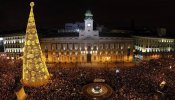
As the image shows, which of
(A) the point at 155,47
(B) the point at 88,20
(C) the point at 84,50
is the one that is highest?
(B) the point at 88,20

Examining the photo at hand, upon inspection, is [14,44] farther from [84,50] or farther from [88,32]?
[88,32]

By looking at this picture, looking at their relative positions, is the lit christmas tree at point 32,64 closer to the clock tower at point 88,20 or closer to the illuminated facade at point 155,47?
the clock tower at point 88,20

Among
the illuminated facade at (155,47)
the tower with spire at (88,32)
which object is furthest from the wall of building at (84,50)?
the illuminated facade at (155,47)

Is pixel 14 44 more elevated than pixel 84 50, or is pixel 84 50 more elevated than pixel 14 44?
pixel 14 44

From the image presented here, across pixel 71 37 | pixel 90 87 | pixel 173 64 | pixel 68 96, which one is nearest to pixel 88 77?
pixel 90 87

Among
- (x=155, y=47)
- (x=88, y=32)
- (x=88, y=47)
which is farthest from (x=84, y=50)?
(x=155, y=47)

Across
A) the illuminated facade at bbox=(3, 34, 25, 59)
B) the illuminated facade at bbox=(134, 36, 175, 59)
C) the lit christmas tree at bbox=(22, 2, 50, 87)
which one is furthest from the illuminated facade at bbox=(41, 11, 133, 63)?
the lit christmas tree at bbox=(22, 2, 50, 87)

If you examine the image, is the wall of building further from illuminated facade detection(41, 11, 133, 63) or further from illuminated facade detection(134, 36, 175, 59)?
illuminated facade detection(134, 36, 175, 59)
